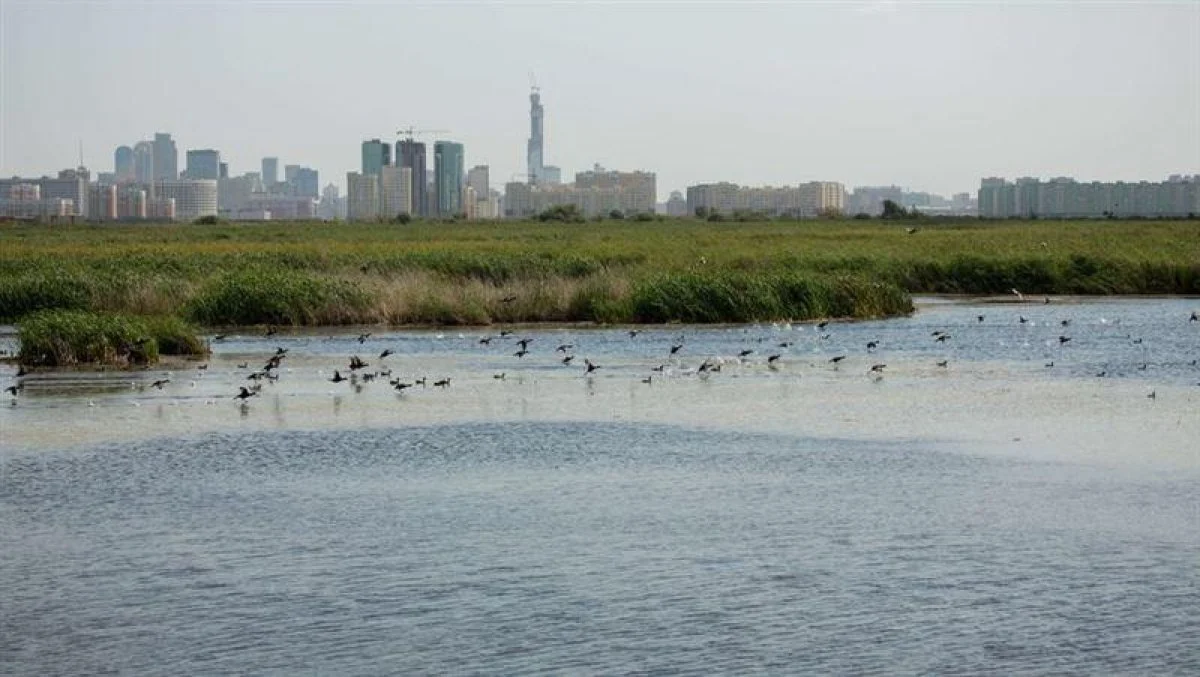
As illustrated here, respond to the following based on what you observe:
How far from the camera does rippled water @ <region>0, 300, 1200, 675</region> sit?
12750mm

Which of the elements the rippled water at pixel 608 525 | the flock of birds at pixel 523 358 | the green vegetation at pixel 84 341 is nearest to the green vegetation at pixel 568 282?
the flock of birds at pixel 523 358

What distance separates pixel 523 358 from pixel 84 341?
24.9ft

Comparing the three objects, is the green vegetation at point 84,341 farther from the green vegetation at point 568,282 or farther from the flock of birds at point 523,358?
the green vegetation at point 568,282

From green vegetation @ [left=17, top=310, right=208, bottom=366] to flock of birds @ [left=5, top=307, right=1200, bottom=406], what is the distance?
1.01 m

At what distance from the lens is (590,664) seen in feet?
40.2

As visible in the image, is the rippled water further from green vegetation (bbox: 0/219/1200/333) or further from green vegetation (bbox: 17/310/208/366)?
green vegetation (bbox: 0/219/1200/333)

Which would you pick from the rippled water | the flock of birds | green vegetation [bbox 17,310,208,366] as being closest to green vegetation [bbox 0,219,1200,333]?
the flock of birds

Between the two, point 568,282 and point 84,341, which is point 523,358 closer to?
point 84,341

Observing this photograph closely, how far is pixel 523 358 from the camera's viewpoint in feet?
110

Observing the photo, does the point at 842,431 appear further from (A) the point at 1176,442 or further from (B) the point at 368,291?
(B) the point at 368,291

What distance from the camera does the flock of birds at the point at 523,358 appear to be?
28750mm

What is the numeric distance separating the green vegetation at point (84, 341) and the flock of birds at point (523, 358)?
101 centimetres

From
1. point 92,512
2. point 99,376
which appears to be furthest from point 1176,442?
point 99,376

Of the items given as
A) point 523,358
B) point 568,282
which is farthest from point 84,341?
point 568,282
